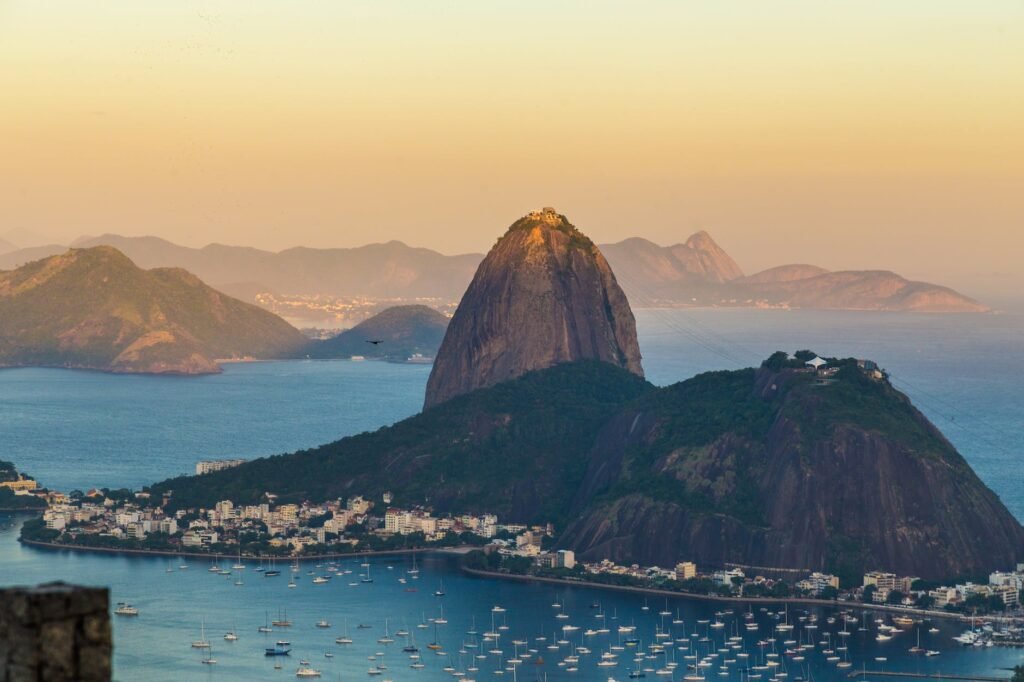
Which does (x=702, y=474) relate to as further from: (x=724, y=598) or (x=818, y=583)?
(x=818, y=583)

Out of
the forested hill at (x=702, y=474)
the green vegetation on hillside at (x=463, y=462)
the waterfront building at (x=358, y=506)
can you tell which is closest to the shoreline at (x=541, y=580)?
the forested hill at (x=702, y=474)

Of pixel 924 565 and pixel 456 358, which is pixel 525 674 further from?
pixel 456 358

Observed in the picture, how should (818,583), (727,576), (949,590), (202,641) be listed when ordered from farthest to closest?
(727,576), (818,583), (949,590), (202,641)

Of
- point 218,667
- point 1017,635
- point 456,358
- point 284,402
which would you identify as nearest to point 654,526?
point 1017,635

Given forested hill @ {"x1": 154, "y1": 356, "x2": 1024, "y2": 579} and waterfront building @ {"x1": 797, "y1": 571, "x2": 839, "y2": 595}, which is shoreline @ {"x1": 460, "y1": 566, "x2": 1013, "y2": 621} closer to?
waterfront building @ {"x1": 797, "y1": 571, "x2": 839, "y2": 595}

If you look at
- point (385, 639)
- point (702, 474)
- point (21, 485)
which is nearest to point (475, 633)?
point (385, 639)
